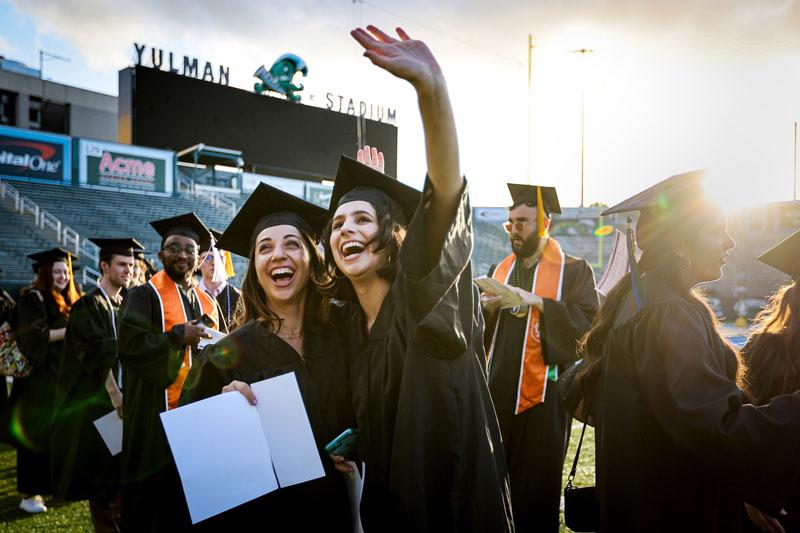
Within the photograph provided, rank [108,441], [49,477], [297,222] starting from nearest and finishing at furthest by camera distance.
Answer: [297,222]
[108,441]
[49,477]

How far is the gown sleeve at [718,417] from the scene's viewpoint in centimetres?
180

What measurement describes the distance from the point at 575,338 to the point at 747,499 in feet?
7.48

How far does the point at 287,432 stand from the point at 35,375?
5052 millimetres

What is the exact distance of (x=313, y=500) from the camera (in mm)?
2172

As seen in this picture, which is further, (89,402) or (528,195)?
(89,402)

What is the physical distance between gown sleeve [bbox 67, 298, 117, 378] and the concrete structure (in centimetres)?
3787

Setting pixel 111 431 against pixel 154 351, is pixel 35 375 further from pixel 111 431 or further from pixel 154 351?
pixel 154 351

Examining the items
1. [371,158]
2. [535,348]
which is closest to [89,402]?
[535,348]

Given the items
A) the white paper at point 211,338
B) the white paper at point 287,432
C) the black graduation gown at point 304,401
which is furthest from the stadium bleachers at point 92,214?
the white paper at point 287,432

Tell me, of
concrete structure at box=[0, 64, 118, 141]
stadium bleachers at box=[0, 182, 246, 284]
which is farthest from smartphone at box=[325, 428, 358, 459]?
concrete structure at box=[0, 64, 118, 141]

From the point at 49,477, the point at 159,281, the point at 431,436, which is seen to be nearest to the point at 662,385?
the point at 431,436

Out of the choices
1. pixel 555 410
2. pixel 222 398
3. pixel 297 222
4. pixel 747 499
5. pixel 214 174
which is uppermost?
pixel 214 174

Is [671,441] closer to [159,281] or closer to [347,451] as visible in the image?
[347,451]

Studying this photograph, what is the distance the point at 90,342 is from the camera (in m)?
4.78
